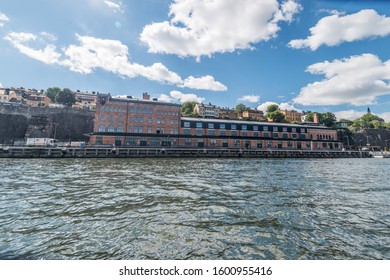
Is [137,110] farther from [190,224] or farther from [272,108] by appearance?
[272,108]

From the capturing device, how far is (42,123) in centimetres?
5434

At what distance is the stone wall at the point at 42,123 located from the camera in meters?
51.7

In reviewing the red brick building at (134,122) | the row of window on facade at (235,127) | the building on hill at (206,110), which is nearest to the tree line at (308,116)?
the building on hill at (206,110)

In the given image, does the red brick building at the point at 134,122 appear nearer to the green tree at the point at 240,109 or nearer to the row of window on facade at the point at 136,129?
the row of window on facade at the point at 136,129

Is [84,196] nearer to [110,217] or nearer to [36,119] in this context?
[110,217]

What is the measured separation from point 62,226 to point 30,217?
1652 millimetres

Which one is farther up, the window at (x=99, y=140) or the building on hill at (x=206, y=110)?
the building on hill at (x=206, y=110)

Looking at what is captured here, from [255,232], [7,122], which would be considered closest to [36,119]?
[7,122]

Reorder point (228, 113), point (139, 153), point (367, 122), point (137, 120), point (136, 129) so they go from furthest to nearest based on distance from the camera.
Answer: point (228, 113) < point (367, 122) < point (137, 120) < point (136, 129) < point (139, 153)

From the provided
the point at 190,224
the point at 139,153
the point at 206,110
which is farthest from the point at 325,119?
the point at 190,224

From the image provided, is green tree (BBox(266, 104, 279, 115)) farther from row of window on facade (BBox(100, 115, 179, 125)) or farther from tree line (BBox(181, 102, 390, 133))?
row of window on facade (BBox(100, 115, 179, 125))

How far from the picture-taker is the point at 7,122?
51812 millimetres
